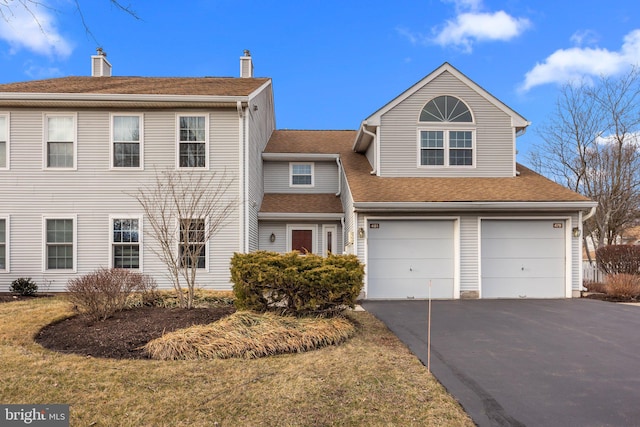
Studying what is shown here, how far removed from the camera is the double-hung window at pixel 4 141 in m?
10.8

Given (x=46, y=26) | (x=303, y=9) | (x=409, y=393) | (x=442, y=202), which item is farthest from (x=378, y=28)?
(x=409, y=393)

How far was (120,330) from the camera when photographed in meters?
6.07

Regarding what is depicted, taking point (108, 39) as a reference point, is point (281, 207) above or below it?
below

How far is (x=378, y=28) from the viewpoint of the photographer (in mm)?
12961

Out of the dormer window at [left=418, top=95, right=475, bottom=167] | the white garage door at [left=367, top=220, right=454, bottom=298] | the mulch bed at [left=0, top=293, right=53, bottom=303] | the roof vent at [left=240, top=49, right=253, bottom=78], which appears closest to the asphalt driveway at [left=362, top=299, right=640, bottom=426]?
the white garage door at [left=367, top=220, right=454, bottom=298]

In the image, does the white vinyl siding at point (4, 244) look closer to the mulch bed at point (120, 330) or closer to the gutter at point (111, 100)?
the gutter at point (111, 100)

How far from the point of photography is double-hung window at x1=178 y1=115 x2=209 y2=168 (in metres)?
11.1

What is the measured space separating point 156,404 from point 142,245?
817 cm

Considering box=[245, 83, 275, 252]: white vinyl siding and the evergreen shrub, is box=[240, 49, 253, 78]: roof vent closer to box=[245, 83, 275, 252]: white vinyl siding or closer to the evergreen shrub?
box=[245, 83, 275, 252]: white vinyl siding

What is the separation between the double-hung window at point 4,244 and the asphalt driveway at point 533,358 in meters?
10.5

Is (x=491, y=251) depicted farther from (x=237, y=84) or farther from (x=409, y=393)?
(x=237, y=84)

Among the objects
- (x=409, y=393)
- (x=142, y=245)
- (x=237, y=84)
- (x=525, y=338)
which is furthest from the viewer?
(x=237, y=84)

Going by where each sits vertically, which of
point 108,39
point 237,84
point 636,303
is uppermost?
point 237,84

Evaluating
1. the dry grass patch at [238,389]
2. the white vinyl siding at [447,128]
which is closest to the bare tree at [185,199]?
the white vinyl siding at [447,128]
